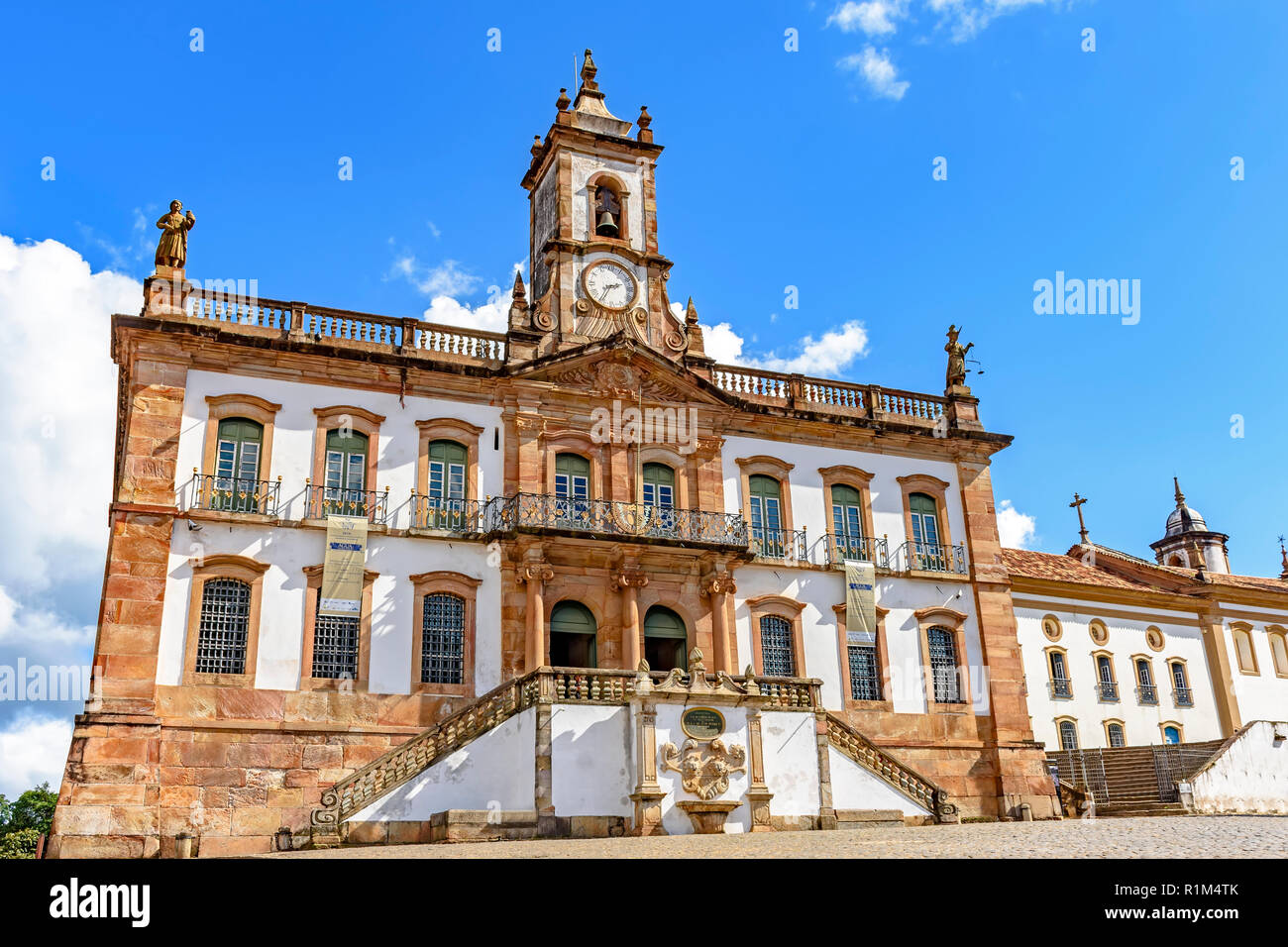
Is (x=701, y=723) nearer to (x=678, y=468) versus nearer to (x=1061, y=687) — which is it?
(x=678, y=468)

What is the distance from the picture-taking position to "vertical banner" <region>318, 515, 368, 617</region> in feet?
71.5

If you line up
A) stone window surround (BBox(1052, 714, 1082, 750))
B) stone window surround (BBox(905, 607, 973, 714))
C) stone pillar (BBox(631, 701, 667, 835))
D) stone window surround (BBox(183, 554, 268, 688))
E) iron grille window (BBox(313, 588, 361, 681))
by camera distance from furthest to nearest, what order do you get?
stone window surround (BBox(1052, 714, 1082, 750)) < stone window surround (BBox(905, 607, 973, 714)) < iron grille window (BBox(313, 588, 361, 681)) < stone window surround (BBox(183, 554, 268, 688)) < stone pillar (BBox(631, 701, 667, 835))

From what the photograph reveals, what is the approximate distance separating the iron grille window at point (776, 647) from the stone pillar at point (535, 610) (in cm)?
533

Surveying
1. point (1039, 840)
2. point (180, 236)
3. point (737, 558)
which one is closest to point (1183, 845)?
point (1039, 840)

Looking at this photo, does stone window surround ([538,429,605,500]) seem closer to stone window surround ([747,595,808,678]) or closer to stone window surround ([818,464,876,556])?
stone window surround ([747,595,808,678])

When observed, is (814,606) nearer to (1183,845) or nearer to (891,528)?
(891,528)

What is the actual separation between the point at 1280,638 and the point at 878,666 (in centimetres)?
2137

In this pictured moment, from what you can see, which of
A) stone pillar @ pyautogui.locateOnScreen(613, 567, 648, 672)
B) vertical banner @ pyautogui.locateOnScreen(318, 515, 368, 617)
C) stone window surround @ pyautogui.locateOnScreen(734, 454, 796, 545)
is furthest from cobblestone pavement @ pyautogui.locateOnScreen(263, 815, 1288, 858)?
stone window surround @ pyautogui.locateOnScreen(734, 454, 796, 545)

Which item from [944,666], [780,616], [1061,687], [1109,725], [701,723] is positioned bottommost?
[701,723]

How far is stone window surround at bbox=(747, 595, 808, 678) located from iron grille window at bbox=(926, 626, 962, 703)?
3.54 metres

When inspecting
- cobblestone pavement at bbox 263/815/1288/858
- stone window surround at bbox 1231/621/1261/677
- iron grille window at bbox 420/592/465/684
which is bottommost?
cobblestone pavement at bbox 263/815/1288/858

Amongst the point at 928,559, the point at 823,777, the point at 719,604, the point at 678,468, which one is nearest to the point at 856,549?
the point at 928,559

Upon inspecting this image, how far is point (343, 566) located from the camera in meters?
22.0
